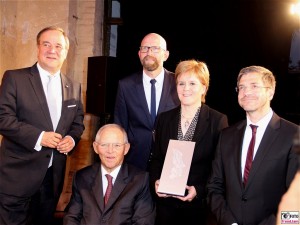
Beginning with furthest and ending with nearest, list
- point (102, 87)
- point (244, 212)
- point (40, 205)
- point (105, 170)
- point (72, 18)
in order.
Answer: point (72, 18)
point (102, 87)
point (40, 205)
point (105, 170)
point (244, 212)

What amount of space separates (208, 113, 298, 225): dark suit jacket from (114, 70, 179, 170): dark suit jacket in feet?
3.56

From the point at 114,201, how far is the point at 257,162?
106cm

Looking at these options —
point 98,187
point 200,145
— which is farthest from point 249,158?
point 98,187

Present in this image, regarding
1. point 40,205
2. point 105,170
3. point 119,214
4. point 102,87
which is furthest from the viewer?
point 102,87

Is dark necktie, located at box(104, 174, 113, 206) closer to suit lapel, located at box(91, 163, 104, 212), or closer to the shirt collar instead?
suit lapel, located at box(91, 163, 104, 212)

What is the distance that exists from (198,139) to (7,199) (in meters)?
1.63

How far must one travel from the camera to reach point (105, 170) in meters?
2.71

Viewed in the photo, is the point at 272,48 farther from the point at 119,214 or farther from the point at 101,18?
the point at 119,214

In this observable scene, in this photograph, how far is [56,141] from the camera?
2.77m

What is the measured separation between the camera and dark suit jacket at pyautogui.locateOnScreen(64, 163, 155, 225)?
2512 millimetres

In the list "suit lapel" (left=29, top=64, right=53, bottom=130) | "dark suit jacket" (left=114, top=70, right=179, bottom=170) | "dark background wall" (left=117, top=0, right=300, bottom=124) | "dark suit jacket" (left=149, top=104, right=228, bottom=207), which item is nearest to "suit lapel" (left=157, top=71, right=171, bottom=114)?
"dark suit jacket" (left=114, top=70, right=179, bottom=170)

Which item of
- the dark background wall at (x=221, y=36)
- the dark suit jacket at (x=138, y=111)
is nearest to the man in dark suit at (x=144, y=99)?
the dark suit jacket at (x=138, y=111)

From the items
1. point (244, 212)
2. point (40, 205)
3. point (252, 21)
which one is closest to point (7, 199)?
point (40, 205)

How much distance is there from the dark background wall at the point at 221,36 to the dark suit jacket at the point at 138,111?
2267 millimetres
